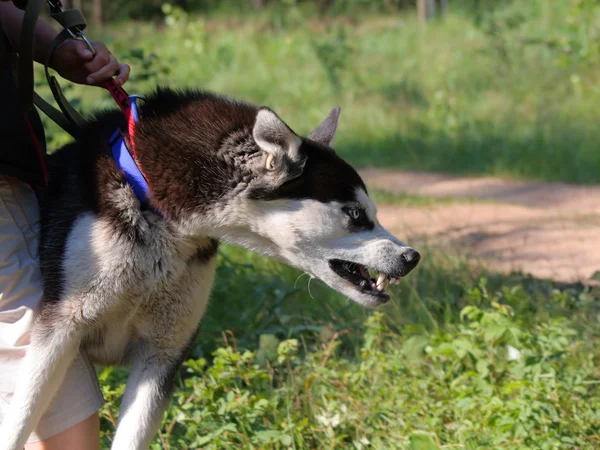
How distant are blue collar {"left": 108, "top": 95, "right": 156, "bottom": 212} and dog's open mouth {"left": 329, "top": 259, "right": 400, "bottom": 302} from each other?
2.04 feet

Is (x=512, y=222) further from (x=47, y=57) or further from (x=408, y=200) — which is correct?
(x=47, y=57)

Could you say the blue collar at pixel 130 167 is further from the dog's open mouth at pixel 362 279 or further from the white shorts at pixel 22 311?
the dog's open mouth at pixel 362 279

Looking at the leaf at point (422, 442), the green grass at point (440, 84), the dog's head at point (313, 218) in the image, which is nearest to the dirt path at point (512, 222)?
the green grass at point (440, 84)

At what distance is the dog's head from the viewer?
8.05 ft

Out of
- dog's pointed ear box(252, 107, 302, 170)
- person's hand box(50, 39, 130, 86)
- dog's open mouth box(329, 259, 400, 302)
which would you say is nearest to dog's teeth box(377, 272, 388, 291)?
dog's open mouth box(329, 259, 400, 302)

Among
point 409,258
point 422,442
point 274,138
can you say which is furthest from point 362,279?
point 422,442

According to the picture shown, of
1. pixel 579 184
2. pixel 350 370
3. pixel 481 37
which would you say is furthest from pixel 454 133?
pixel 350 370

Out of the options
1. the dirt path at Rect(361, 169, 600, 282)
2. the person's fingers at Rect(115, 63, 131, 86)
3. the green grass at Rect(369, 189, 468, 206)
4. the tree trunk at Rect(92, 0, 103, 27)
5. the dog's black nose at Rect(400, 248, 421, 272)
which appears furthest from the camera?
the tree trunk at Rect(92, 0, 103, 27)

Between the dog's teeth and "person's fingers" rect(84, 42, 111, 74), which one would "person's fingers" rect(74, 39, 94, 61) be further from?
the dog's teeth

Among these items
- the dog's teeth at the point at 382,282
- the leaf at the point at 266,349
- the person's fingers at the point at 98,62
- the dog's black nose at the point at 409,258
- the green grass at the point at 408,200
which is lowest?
the green grass at the point at 408,200

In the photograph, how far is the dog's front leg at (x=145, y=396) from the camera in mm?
2535

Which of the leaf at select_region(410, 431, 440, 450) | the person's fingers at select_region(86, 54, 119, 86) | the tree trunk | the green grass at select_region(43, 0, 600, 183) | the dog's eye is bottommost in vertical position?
the tree trunk

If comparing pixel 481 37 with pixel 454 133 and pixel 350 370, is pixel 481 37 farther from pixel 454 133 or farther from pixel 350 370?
pixel 350 370

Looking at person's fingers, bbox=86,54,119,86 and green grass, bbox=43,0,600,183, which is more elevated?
person's fingers, bbox=86,54,119,86
